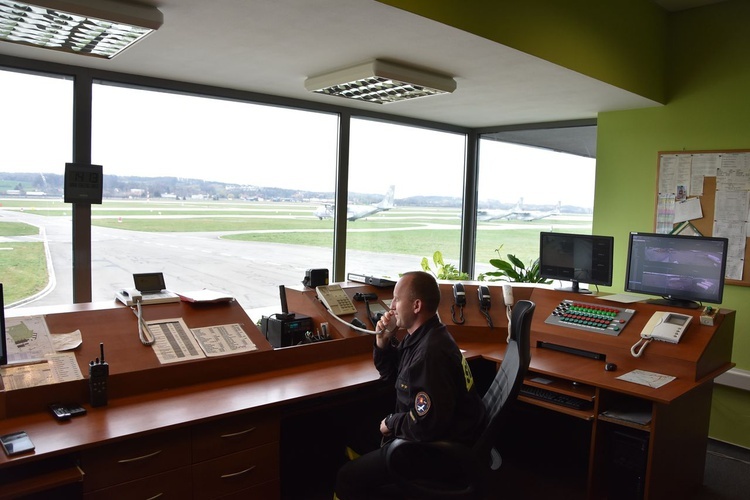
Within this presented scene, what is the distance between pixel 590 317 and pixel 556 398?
773 mm

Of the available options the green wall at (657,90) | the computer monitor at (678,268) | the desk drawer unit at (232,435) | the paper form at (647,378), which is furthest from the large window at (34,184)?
the computer monitor at (678,268)

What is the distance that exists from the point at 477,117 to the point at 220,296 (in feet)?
11.1

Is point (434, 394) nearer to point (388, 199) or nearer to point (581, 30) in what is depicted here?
point (581, 30)

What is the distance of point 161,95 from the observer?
4.31 meters

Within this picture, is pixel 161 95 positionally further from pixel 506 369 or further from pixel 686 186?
pixel 686 186

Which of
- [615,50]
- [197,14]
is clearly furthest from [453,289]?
[197,14]

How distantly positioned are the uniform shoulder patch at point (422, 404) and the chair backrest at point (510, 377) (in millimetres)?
317

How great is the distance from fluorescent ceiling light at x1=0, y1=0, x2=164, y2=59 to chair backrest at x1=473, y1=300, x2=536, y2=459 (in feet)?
7.41

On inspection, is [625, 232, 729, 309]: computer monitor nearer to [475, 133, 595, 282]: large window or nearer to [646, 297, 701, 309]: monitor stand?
[646, 297, 701, 309]: monitor stand

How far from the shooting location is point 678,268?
12.0ft

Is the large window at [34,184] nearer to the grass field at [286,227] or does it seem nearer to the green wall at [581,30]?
the grass field at [286,227]

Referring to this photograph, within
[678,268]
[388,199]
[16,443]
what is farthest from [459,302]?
[16,443]

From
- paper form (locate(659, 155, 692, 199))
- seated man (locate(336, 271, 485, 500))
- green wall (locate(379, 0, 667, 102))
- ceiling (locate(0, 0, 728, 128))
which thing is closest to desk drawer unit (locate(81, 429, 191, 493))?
seated man (locate(336, 271, 485, 500))

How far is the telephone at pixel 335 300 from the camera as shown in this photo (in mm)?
3783
